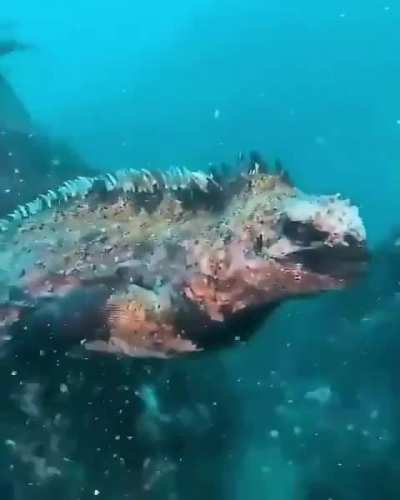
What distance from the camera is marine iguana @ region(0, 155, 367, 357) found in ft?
11.7

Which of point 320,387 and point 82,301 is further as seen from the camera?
point 320,387

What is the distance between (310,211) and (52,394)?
2.60 metres

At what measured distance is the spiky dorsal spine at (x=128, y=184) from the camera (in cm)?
420

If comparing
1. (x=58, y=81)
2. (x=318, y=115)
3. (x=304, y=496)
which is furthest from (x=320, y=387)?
(x=58, y=81)

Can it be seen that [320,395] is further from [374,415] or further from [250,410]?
[250,410]

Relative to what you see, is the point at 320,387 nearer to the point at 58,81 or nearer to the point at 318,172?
the point at 318,172

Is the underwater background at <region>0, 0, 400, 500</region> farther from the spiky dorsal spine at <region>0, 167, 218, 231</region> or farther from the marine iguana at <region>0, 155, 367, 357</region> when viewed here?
the spiky dorsal spine at <region>0, 167, 218, 231</region>

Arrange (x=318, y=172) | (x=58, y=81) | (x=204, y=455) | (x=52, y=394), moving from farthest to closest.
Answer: (x=58, y=81)
(x=318, y=172)
(x=204, y=455)
(x=52, y=394)

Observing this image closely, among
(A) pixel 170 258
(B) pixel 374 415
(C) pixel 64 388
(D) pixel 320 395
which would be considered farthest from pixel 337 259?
(D) pixel 320 395

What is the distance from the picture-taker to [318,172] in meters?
23.2

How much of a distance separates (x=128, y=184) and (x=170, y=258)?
67 centimetres

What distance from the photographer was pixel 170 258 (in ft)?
13.2

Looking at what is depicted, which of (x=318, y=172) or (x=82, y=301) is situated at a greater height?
(x=318, y=172)

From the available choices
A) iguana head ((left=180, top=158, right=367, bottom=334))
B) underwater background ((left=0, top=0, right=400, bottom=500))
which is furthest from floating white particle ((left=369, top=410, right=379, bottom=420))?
iguana head ((left=180, top=158, right=367, bottom=334))
